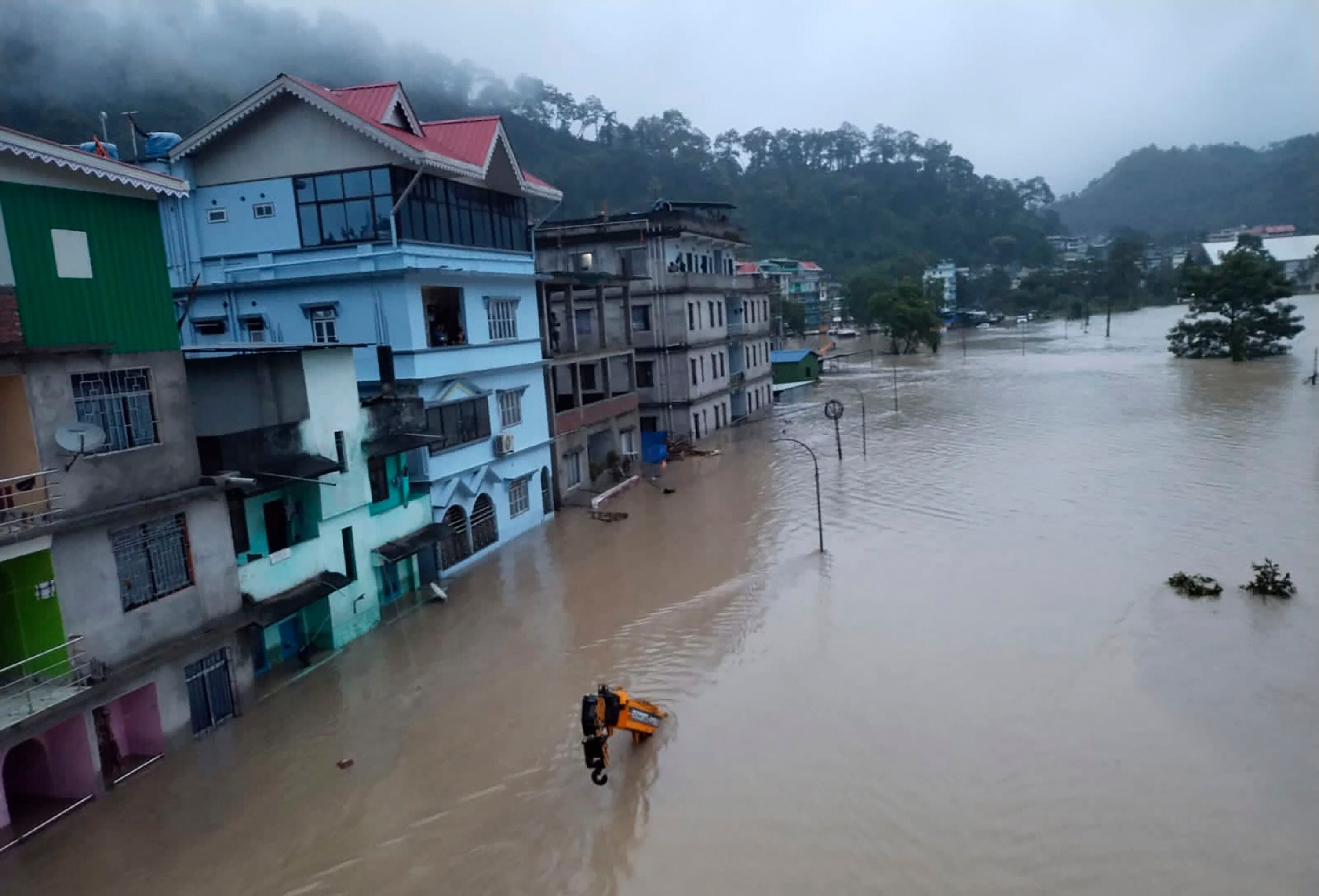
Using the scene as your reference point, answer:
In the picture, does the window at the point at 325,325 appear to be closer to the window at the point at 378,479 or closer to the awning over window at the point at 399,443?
the awning over window at the point at 399,443

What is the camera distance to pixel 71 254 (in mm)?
Answer: 12633

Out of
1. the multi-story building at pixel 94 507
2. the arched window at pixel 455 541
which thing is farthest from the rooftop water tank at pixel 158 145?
the arched window at pixel 455 541

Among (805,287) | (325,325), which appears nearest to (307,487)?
(325,325)

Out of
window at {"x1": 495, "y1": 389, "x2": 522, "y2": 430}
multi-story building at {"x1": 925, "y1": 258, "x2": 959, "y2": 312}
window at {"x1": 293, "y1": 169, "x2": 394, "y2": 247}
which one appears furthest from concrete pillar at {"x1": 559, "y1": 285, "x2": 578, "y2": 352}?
multi-story building at {"x1": 925, "y1": 258, "x2": 959, "y2": 312}

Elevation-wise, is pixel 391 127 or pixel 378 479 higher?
pixel 391 127

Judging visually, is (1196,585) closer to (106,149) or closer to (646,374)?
(646,374)

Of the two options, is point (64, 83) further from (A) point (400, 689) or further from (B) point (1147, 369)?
(B) point (1147, 369)

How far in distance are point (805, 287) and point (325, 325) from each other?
340 feet

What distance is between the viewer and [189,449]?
14109mm

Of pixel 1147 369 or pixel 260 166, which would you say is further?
pixel 1147 369

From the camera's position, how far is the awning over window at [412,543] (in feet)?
61.5

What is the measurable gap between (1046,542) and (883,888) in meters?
13.9

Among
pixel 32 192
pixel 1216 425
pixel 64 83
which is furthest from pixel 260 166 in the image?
pixel 64 83

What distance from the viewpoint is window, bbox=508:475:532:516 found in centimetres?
2488
